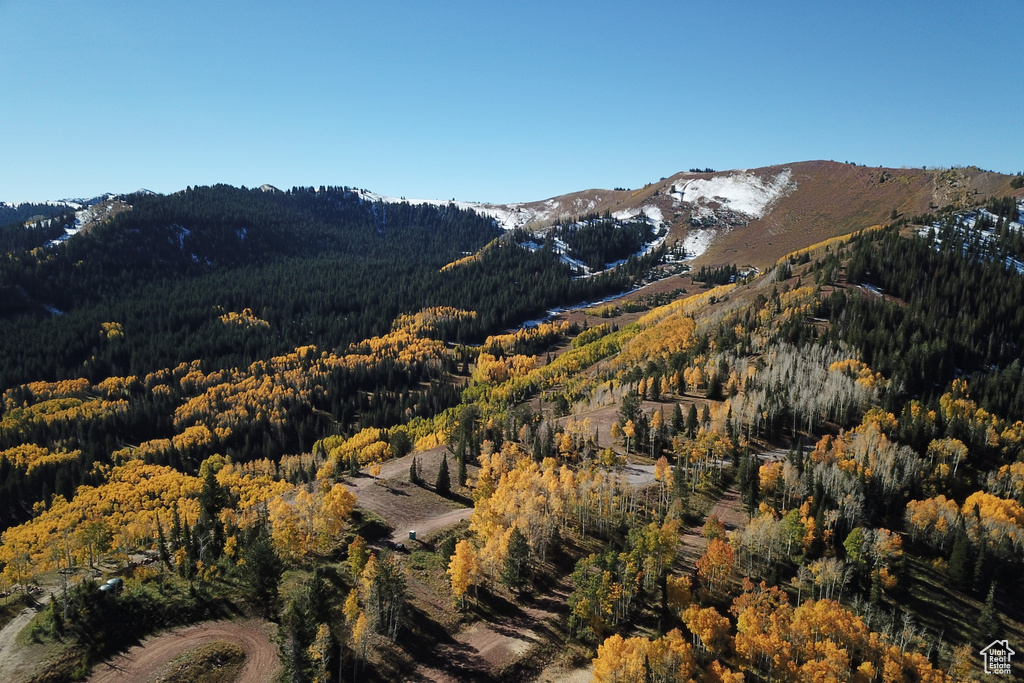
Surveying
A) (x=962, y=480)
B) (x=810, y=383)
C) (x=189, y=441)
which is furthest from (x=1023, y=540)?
(x=189, y=441)

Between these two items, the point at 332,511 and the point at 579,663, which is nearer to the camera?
the point at 579,663

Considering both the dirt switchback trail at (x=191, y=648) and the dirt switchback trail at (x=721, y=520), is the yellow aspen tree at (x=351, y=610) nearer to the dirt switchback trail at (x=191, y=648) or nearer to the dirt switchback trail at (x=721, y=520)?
the dirt switchback trail at (x=191, y=648)

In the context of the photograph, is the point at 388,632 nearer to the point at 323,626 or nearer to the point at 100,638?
the point at 323,626

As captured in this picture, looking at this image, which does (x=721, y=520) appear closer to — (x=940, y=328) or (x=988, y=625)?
(x=988, y=625)

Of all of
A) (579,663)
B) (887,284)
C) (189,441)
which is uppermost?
(887,284)
